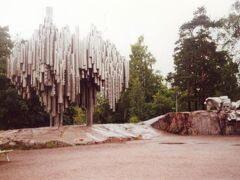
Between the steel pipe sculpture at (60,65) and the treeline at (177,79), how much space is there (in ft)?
83.5

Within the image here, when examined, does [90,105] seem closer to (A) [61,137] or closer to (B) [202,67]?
(A) [61,137]

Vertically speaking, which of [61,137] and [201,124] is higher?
[201,124]

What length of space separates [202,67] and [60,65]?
134 ft

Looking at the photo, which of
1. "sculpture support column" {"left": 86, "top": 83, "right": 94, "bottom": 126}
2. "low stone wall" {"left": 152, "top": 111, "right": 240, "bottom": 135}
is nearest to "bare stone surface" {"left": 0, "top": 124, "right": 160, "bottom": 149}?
"sculpture support column" {"left": 86, "top": 83, "right": 94, "bottom": 126}

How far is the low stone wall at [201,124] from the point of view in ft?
69.8

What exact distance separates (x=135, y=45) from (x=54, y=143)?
52.0m

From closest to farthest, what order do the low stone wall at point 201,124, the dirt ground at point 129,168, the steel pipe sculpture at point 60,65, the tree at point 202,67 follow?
the dirt ground at point 129,168, the steel pipe sculpture at point 60,65, the low stone wall at point 201,124, the tree at point 202,67

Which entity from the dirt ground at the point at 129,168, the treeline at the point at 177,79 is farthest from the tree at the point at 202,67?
the dirt ground at the point at 129,168

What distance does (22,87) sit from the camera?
1708 centimetres

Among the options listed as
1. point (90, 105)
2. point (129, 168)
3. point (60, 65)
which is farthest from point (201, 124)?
point (129, 168)

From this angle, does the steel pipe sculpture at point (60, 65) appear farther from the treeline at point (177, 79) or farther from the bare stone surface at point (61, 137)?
the treeline at point (177, 79)

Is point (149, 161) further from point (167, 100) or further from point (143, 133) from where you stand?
point (167, 100)

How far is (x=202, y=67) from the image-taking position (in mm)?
53875

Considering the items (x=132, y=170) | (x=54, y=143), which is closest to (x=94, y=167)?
(x=132, y=170)
